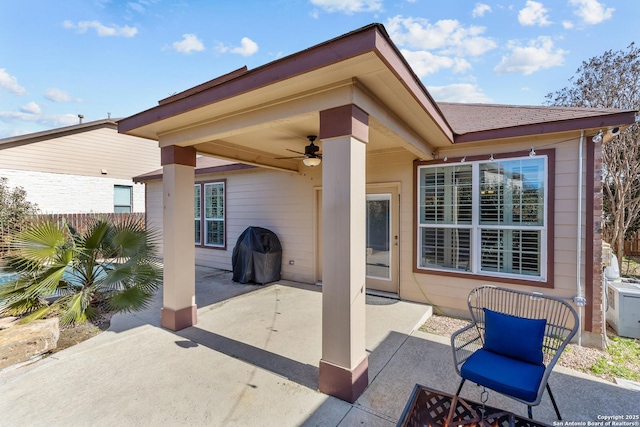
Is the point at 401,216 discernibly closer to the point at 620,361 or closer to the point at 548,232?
the point at 548,232

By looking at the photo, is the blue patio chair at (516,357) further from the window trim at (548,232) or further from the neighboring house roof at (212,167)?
the neighboring house roof at (212,167)

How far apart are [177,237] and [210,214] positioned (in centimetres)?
446

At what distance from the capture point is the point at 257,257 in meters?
6.34

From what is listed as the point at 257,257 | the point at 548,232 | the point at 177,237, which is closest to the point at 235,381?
the point at 177,237

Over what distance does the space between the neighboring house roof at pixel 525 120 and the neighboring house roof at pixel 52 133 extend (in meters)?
9.96

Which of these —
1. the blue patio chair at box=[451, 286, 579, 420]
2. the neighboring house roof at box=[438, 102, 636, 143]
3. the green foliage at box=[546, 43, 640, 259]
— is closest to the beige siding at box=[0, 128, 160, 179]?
the neighboring house roof at box=[438, 102, 636, 143]

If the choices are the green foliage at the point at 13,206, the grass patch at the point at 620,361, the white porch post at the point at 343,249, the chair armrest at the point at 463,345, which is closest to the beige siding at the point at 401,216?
the grass patch at the point at 620,361

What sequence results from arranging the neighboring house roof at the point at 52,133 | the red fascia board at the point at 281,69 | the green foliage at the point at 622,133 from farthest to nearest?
the neighboring house roof at the point at 52,133 → the green foliage at the point at 622,133 → the red fascia board at the point at 281,69

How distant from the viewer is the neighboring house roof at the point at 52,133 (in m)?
10.1

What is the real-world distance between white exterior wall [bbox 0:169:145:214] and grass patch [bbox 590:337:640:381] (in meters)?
15.3

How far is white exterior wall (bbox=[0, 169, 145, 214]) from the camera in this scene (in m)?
10.5

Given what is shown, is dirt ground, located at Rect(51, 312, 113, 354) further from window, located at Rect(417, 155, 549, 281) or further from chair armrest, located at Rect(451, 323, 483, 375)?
window, located at Rect(417, 155, 549, 281)

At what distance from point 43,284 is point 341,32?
4.58 m

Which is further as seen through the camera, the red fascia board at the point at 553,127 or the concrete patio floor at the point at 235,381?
the red fascia board at the point at 553,127
